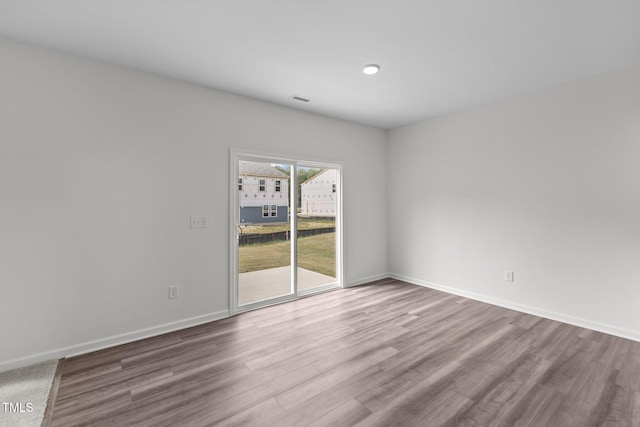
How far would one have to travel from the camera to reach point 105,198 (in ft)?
8.65

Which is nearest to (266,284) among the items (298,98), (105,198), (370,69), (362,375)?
(362,375)

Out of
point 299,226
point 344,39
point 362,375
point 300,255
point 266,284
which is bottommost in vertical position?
point 362,375

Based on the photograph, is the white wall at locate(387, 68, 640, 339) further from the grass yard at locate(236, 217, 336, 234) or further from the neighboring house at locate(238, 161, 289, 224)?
the neighboring house at locate(238, 161, 289, 224)

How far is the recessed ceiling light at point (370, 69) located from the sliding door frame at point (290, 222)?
1520 mm

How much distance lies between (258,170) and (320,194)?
113cm

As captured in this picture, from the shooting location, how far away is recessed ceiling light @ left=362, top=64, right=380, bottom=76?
9.00ft

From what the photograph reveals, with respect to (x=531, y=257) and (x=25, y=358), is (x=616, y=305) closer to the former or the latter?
(x=531, y=257)

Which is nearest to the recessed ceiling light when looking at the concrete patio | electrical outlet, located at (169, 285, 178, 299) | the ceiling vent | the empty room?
the empty room

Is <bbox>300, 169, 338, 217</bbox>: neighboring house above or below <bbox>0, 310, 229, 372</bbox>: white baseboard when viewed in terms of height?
above

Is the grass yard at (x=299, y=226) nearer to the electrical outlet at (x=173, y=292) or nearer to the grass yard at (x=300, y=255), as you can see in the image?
the grass yard at (x=300, y=255)

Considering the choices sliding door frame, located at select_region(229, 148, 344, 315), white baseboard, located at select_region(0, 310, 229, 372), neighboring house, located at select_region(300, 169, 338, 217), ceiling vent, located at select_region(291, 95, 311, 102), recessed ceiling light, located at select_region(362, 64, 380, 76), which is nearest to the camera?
white baseboard, located at select_region(0, 310, 229, 372)

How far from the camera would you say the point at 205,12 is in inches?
78.4

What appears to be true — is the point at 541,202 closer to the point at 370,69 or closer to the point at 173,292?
the point at 370,69

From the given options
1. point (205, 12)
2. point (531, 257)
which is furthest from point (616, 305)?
point (205, 12)
